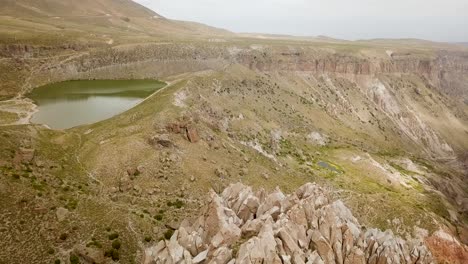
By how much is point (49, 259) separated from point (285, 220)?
25.6m

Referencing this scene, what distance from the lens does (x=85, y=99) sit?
100 metres

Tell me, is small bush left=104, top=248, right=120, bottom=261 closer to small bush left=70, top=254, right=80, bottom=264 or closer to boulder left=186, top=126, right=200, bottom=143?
small bush left=70, top=254, right=80, bottom=264

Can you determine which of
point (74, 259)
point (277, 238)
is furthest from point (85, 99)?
point (277, 238)

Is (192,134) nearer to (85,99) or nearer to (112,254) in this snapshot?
(112,254)

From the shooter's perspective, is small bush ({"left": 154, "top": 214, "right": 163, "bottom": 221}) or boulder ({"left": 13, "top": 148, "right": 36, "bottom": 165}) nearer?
small bush ({"left": 154, "top": 214, "right": 163, "bottom": 221})

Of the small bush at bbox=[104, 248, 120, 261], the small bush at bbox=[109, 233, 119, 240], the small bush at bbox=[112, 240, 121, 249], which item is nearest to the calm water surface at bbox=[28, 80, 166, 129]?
the small bush at bbox=[109, 233, 119, 240]

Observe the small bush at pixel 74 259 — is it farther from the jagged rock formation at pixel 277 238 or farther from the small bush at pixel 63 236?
the jagged rock formation at pixel 277 238

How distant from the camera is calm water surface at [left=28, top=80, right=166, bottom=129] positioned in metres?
82.0

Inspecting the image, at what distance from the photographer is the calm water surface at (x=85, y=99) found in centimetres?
8200

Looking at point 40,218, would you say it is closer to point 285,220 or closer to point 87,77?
point 285,220

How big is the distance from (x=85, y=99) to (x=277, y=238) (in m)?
80.6

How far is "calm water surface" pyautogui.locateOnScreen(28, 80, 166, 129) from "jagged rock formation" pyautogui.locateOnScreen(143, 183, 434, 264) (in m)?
49.0

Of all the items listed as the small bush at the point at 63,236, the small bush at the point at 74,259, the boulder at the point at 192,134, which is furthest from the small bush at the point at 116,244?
the boulder at the point at 192,134

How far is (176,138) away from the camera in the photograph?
7438 centimetres
